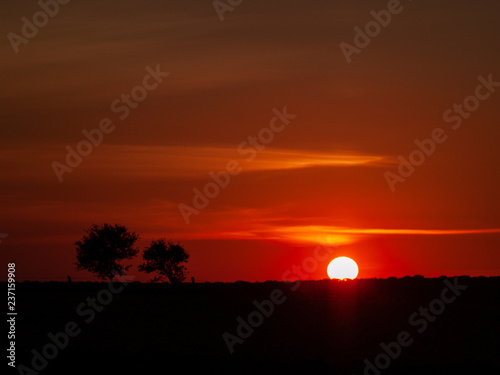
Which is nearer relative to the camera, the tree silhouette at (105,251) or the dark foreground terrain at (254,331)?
the dark foreground terrain at (254,331)

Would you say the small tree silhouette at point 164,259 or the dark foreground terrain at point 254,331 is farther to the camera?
the small tree silhouette at point 164,259

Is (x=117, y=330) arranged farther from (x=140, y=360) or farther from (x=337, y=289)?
(x=337, y=289)

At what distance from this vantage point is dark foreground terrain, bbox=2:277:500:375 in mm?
51875

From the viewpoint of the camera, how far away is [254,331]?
6094 centimetres

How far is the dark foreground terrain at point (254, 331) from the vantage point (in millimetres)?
51875

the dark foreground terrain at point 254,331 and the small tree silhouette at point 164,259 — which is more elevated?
the small tree silhouette at point 164,259

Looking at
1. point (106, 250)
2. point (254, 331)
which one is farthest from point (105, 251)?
point (254, 331)

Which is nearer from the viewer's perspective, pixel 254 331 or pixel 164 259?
pixel 254 331

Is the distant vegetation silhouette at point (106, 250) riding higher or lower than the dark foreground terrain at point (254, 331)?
higher

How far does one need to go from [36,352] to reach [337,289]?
4129 centimetres

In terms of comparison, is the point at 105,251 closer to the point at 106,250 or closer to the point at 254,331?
the point at 106,250

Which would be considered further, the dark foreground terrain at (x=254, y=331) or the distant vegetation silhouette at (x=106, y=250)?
the distant vegetation silhouette at (x=106, y=250)

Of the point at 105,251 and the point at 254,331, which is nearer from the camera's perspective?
the point at 254,331

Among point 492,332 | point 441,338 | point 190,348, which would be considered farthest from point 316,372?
point 492,332
